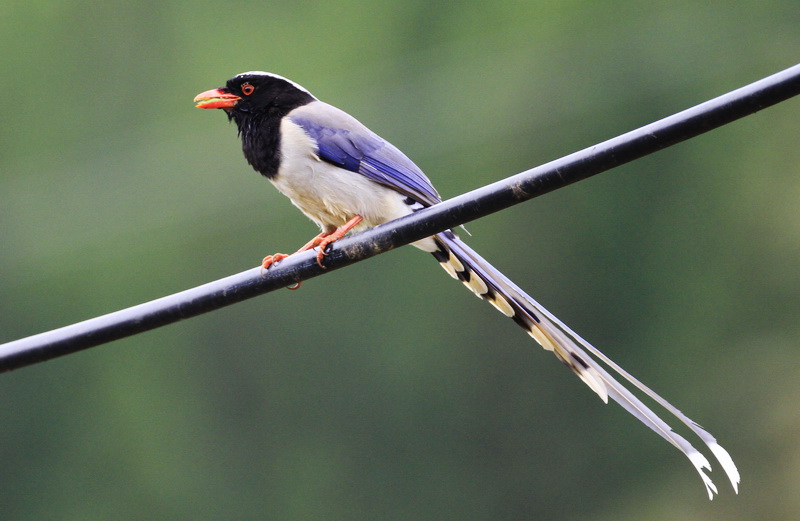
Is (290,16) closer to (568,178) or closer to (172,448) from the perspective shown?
(172,448)

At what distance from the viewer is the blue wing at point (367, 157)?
13.8 feet

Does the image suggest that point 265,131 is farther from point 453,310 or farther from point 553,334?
point 453,310

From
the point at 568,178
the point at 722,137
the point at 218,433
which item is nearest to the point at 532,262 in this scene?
the point at 722,137

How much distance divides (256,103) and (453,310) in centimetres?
946

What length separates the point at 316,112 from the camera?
4.47m

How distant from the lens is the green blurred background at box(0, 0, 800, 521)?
43.9 feet

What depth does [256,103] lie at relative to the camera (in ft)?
15.1

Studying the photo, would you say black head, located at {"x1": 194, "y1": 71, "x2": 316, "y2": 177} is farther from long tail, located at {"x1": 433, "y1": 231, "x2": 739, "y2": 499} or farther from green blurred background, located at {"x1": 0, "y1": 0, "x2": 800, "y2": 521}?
green blurred background, located at {"x1": 0, "y1": 0, "x2": 800, "y2": 521}

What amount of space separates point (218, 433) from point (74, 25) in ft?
20.2

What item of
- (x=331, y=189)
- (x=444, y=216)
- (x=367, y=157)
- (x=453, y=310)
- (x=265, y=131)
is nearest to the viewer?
(x=444, y=216)

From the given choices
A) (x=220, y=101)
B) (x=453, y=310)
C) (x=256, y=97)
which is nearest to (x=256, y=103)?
(x=256, y=97)

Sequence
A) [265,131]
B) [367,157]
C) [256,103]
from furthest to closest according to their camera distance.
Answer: [256,103], [265,131], [367,157]

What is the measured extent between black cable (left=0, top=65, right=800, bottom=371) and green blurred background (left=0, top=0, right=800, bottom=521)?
9922 mm

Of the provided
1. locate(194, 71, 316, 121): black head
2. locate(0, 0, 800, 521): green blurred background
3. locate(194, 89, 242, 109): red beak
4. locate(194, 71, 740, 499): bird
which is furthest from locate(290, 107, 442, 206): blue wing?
locate(0, 0, 800, 521): green blurred background
